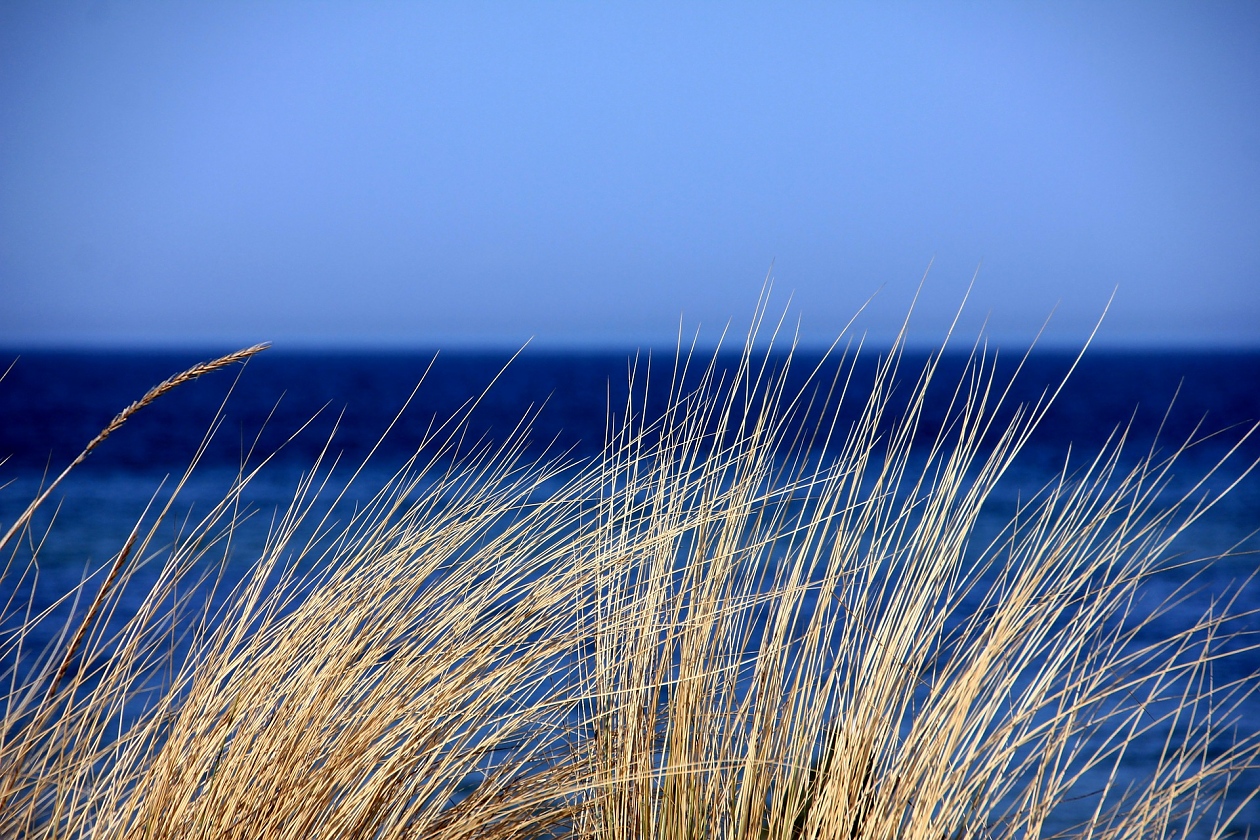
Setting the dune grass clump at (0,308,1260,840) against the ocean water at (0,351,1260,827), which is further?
the ocean water at (0,351,1260,827)

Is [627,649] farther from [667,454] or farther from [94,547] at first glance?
[94,547]

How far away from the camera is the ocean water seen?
Result: 4.94 meters

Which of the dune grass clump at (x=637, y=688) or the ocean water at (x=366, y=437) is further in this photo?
the ocean water at (x=366, y=437)

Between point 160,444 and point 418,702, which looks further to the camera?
point 160,444

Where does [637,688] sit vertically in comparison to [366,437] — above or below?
above

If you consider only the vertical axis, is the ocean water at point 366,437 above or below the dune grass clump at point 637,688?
below

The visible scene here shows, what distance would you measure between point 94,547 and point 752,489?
798cm

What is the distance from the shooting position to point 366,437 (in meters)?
15.6

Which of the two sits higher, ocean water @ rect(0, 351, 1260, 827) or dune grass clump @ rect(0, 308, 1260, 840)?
dune grass clump @ rect(0, 308, 1260, 840)

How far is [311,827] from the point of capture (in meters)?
1.17

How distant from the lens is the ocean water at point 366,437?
16.2ft

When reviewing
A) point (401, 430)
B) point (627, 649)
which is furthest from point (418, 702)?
point (401, 430)

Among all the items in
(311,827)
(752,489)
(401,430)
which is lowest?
(401,430)

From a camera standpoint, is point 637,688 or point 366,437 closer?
point 637,688
